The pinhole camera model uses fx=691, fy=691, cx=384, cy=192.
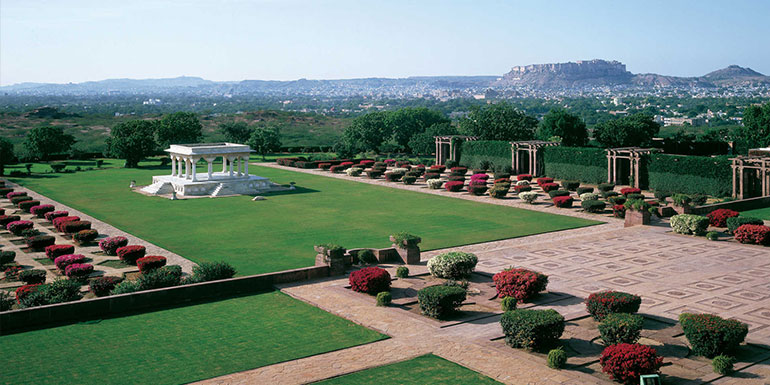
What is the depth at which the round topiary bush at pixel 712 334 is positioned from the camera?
17.7 metres

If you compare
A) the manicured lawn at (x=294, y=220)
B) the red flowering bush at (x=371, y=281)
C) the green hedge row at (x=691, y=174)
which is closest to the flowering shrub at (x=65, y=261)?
the manicured lawn at (x=294, y=220)

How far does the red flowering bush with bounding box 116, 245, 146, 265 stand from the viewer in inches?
1201

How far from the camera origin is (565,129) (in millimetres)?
86938

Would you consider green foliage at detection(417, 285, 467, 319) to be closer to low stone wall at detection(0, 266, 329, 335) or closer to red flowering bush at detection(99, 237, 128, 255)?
low stone wall at detection(0, 266, 329, 335)

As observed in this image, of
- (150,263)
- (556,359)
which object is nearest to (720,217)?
(556,359)

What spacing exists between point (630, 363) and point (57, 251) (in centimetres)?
2560

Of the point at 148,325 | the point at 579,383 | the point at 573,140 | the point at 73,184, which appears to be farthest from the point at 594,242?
the point at 573,140

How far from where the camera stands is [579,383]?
16.6 meters

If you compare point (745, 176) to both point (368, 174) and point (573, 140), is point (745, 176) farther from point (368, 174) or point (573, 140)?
point (573, 140)

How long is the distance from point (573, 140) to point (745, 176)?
38732mm

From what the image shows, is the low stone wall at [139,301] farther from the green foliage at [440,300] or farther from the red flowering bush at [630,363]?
the red flowering bush at [630,363]

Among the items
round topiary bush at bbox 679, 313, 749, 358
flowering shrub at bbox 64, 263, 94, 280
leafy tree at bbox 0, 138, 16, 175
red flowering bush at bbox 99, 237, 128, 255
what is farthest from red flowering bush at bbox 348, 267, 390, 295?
leafy tree at bbox 0, 138, 16, 175

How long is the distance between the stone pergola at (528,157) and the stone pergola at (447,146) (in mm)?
9069

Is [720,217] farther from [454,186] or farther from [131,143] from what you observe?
[131,143]
